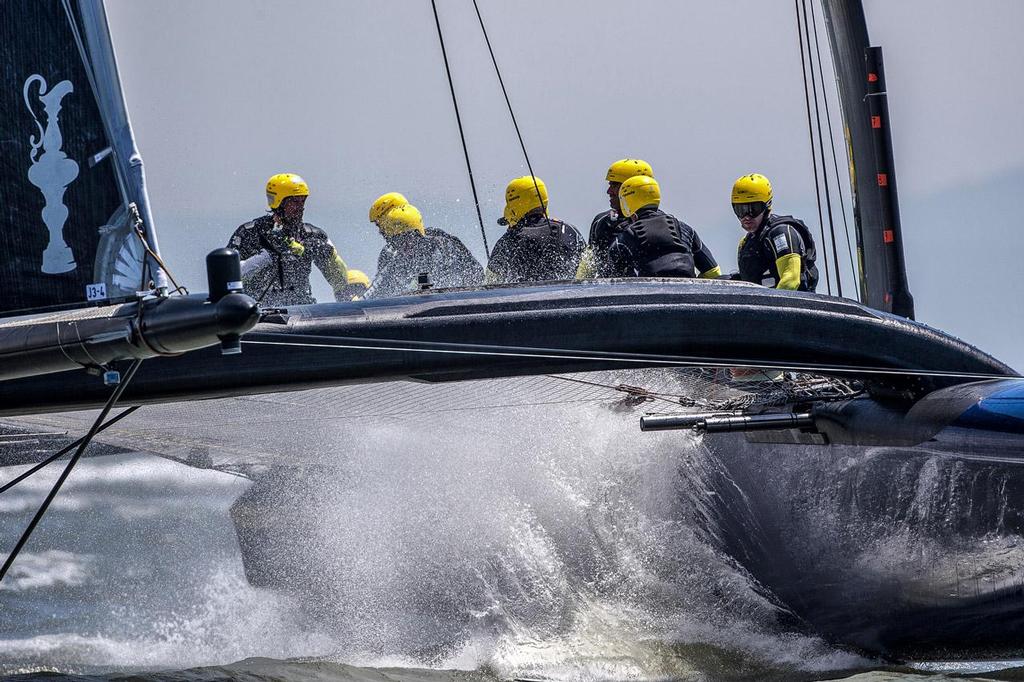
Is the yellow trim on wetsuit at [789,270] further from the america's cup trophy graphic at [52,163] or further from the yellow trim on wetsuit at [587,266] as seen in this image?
the america's cup trophy graphic at [52,163]

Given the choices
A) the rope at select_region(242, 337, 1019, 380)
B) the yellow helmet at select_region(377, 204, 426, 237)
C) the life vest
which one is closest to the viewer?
the rope at select_region(242, 337, 1019, 380)

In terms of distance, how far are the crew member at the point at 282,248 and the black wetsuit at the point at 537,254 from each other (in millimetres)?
879

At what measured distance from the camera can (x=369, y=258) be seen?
663 centimetres

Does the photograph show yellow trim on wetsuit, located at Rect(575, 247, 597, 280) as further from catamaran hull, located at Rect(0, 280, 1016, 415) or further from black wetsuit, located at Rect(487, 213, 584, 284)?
catamaran hull, located at Rect(0, 280, 1016, 415)

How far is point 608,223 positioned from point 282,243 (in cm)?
148

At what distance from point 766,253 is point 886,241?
20.9 inches

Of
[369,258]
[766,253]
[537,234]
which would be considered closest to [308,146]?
→ [537,234]

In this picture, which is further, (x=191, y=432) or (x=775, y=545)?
(x=191, y=432)

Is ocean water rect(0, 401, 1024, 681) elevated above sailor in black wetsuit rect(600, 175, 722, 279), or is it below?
below

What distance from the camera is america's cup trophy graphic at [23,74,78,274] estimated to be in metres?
2.77

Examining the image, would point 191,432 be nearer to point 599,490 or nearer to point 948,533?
point 599,490

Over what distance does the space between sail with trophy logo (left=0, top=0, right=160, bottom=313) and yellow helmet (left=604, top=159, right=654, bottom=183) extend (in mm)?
3251

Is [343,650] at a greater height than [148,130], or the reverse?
[148,130]

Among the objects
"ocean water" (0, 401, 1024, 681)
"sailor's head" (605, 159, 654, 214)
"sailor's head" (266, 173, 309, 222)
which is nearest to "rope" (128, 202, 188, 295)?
"ocean water" (0, 401, 1024, 681)
